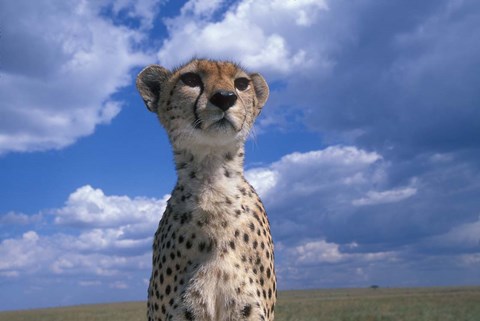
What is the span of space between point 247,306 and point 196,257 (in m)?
0.37

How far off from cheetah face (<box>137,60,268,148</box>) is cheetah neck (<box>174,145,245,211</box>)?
84 mm

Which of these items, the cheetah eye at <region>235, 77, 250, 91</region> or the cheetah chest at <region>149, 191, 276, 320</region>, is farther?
the cheetah eye at <region>235, 77, 250, 91</region>

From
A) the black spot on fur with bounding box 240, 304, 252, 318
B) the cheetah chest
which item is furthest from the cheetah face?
the black spot on fur with bounding box 240, 304, 252, 318

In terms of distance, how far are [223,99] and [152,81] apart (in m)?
0.67

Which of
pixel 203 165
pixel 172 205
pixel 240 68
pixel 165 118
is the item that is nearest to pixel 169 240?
pixel 172 205

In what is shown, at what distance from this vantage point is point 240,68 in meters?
3.62

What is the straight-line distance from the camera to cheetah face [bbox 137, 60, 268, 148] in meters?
3.12

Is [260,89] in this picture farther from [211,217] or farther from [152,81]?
[211,217]

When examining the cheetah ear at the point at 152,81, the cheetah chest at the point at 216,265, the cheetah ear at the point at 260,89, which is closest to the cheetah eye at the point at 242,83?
the cheetah ear at the point at 260,89

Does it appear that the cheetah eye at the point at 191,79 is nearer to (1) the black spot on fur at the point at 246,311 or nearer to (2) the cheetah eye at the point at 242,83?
(2) the cheetah eye at the point at 242,83

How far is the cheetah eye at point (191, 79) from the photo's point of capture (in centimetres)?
335

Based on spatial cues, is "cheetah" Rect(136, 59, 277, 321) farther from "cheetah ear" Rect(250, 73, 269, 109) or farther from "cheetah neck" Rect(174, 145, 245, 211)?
"cheetah ear" Rect(250, 73, 269, 109)

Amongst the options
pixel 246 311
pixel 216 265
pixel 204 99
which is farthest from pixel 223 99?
pixel 246 311

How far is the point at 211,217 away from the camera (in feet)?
10.5
